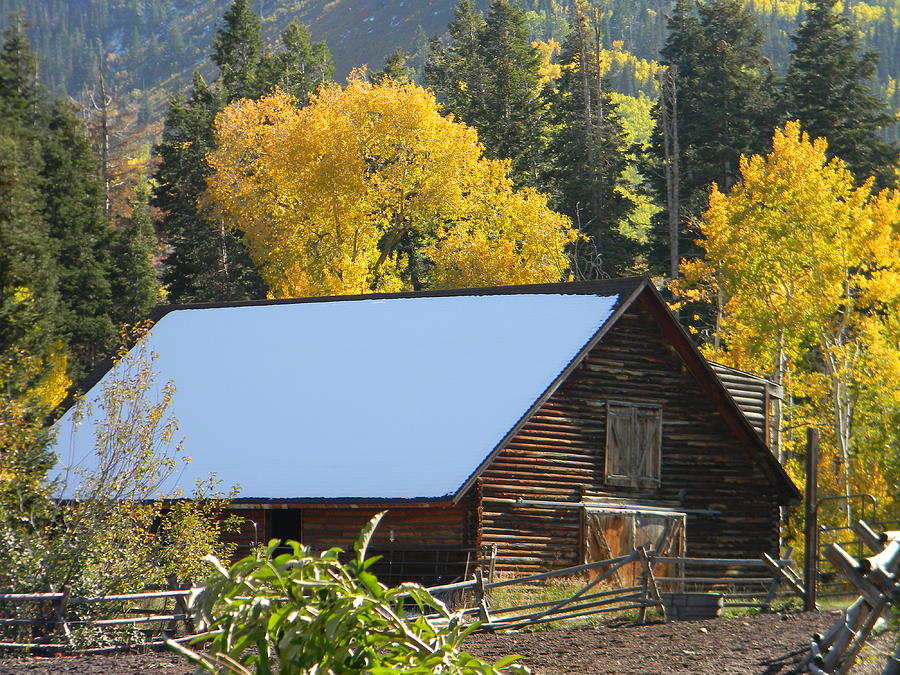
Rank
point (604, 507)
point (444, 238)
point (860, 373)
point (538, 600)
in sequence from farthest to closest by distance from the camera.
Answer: point (444, 238)
point (860, 373)
point (604, 507)
point (538, 600)

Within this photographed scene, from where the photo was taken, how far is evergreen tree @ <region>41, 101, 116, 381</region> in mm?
55906

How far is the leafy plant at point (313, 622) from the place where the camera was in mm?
4562

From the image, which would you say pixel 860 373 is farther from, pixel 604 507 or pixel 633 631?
pixel 633 631

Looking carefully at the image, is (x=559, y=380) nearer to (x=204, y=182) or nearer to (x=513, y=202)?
(x=513, y=202)

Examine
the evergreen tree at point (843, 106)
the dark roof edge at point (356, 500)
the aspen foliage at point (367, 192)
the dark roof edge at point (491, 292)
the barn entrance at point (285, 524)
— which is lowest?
the barn entrance at point (285, 524)

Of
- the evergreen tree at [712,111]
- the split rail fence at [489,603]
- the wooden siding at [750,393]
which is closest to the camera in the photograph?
the split rail fence at [489,603]

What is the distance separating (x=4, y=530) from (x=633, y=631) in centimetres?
926

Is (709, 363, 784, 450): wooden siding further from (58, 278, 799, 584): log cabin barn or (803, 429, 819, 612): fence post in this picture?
(803, 429, 819, 612): fence post

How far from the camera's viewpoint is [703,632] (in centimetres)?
1691

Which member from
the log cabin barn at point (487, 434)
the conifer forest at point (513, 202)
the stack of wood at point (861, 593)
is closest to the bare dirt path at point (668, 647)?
the stack of wood at point (861, 593)

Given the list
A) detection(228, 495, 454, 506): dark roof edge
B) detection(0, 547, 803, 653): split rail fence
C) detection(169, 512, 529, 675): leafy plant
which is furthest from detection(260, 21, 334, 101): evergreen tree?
detection(169, 512, 529, 675): leafy plant

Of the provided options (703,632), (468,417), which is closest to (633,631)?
(703,632)

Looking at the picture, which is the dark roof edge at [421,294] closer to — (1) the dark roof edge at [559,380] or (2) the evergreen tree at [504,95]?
(1) the dark roof edge at [559,380]

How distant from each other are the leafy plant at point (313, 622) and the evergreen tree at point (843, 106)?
59383 millimetres
